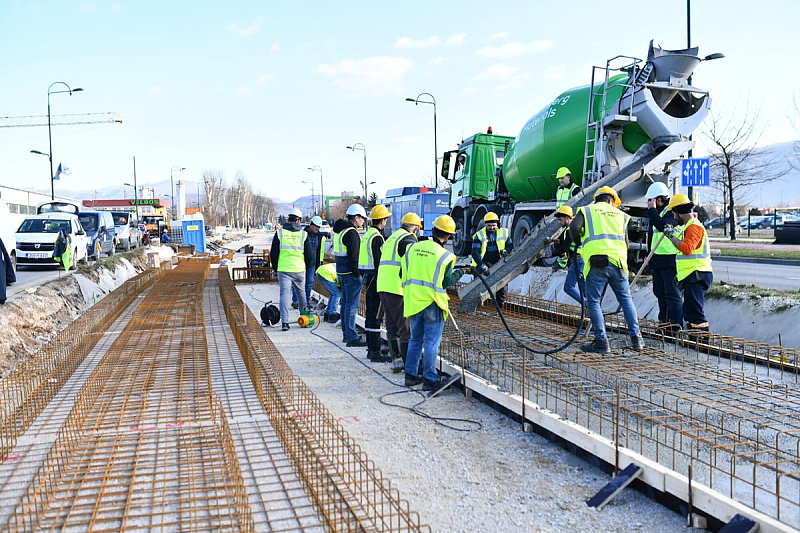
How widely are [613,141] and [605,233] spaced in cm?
421

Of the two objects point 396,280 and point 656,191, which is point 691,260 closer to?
point 656,191

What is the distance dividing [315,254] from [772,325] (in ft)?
24.2

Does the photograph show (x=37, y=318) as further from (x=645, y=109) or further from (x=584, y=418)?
(x=645, y=109)

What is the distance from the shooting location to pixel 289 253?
9.39 meters

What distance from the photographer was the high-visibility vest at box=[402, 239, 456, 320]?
5828mm

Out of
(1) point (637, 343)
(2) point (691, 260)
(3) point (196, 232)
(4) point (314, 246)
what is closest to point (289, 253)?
(4) point (314, 246)

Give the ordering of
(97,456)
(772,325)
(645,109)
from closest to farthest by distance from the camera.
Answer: (97,456)
(772,325)
(645,109)

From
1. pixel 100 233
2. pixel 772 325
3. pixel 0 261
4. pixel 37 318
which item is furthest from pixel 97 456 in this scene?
pixel 100 233

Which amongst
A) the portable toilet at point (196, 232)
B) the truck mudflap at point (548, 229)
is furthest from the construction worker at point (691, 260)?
the portable toilet at point (196, 232)

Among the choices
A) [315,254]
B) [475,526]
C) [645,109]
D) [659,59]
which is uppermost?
[659,59]

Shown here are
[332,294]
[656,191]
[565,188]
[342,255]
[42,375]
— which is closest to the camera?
[42,375]

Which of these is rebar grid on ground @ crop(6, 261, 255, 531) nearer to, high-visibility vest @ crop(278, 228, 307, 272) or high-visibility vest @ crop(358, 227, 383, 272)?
high-visibility vest @ crop(358, 227, 383, 272)

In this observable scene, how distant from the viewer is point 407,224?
6.64 metres

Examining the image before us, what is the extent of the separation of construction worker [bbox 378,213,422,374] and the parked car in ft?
62.3
